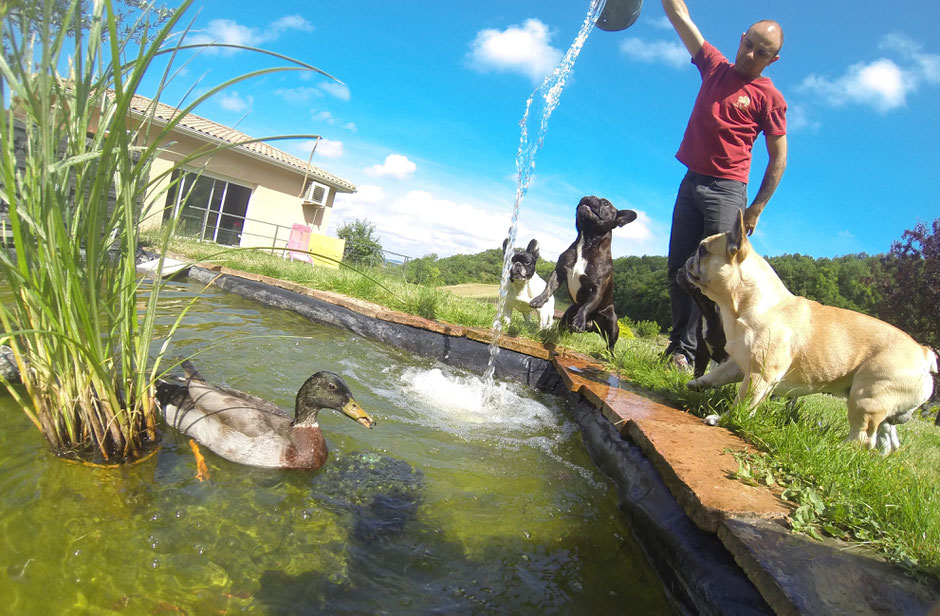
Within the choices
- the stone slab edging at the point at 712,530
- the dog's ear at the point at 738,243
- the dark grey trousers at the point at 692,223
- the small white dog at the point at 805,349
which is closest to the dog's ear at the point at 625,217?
the dark grey trousers at the point at 692,223

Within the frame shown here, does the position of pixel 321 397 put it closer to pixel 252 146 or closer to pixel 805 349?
pixel 805 349

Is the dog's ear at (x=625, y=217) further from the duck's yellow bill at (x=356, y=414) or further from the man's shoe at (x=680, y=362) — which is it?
the duck's yellow bill at (x=356, y=414)

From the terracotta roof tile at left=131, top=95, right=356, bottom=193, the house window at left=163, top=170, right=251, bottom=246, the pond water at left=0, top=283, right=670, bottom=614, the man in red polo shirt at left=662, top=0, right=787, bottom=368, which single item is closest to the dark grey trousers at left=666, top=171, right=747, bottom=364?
the man in red polo shirt at left=662, top=0, right=787, bottom=368

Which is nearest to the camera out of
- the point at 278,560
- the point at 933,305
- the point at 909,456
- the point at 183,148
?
the point at 278,560

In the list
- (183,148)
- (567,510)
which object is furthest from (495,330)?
(183,148)

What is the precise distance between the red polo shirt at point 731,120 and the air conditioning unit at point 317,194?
17.6 meters

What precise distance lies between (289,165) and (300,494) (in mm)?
19247

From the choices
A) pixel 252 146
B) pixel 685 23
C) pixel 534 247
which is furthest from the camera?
pixel 252 146

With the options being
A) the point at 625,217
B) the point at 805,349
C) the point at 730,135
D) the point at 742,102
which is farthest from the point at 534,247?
the point at 805,349

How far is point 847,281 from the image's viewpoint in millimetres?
17078

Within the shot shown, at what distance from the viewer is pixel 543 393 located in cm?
505

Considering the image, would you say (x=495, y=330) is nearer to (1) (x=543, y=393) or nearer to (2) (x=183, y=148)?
(1) (x=543, y=393)

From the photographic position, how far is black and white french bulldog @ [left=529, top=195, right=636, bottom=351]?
5367 mm

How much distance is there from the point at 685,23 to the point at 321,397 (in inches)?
197
